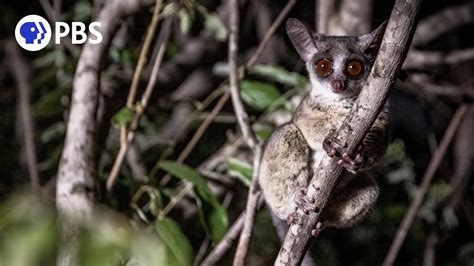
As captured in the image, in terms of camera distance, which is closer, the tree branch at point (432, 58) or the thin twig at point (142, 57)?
the thin twig at point (142, 57)

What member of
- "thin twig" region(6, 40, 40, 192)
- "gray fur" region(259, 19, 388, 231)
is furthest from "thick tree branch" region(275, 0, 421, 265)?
"thin twig" region(6, 40, 40, 192)

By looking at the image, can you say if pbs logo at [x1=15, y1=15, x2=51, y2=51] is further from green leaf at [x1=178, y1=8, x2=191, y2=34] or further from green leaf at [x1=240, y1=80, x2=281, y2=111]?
green leaf at [x1=240, y1=80, x2=281, y2=111]

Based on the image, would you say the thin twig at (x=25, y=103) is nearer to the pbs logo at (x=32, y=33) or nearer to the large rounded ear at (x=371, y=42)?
the pbs logo at (x=32, y=33)

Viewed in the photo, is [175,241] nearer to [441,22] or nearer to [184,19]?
[184,19]

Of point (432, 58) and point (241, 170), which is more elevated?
point (241, 170)

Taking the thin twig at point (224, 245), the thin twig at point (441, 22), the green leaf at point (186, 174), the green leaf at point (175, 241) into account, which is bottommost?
the thin twig at point (441, 22)

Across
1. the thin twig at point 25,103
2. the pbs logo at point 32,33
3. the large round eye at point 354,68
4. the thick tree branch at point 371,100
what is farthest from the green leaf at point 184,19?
the thick tree branch at point 371,100

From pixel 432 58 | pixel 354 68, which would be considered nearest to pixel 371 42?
pixel 354 68
